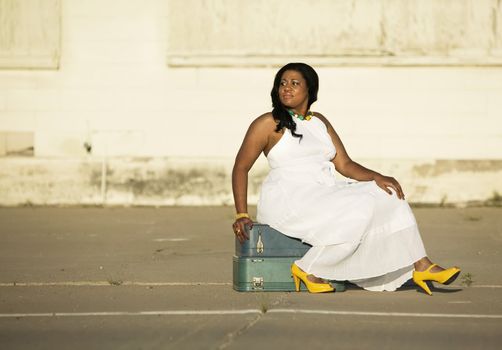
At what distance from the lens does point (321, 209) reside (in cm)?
789

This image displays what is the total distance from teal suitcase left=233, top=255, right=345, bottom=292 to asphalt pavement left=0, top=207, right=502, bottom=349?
58mm

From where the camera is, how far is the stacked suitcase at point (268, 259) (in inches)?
313

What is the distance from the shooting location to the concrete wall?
Result: 1338cm

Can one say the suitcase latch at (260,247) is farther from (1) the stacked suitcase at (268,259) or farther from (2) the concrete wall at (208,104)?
(2) the concrete wall at (208,104)

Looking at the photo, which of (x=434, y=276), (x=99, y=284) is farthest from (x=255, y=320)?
(x=99, y=284)

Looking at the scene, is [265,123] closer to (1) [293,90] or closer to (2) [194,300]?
(1) [293,90]

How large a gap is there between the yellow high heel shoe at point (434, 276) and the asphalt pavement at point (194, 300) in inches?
4.2

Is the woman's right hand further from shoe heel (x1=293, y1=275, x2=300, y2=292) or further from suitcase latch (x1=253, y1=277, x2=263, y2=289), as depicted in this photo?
shoe heel (x1=293, y1=275, x2=300, y2=292)

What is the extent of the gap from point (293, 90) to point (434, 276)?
59.8 inches

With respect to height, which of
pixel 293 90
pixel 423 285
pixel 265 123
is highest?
pixel 293 90

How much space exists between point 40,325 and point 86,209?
20.8 feet

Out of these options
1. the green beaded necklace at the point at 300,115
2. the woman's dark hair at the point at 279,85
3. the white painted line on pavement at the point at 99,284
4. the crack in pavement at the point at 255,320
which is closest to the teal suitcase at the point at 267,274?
the crack in pavement at the point at 255,320

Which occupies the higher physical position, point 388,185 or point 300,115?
point 300,115

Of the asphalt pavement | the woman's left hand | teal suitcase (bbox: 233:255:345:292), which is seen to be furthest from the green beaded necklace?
the asphalt pavement
